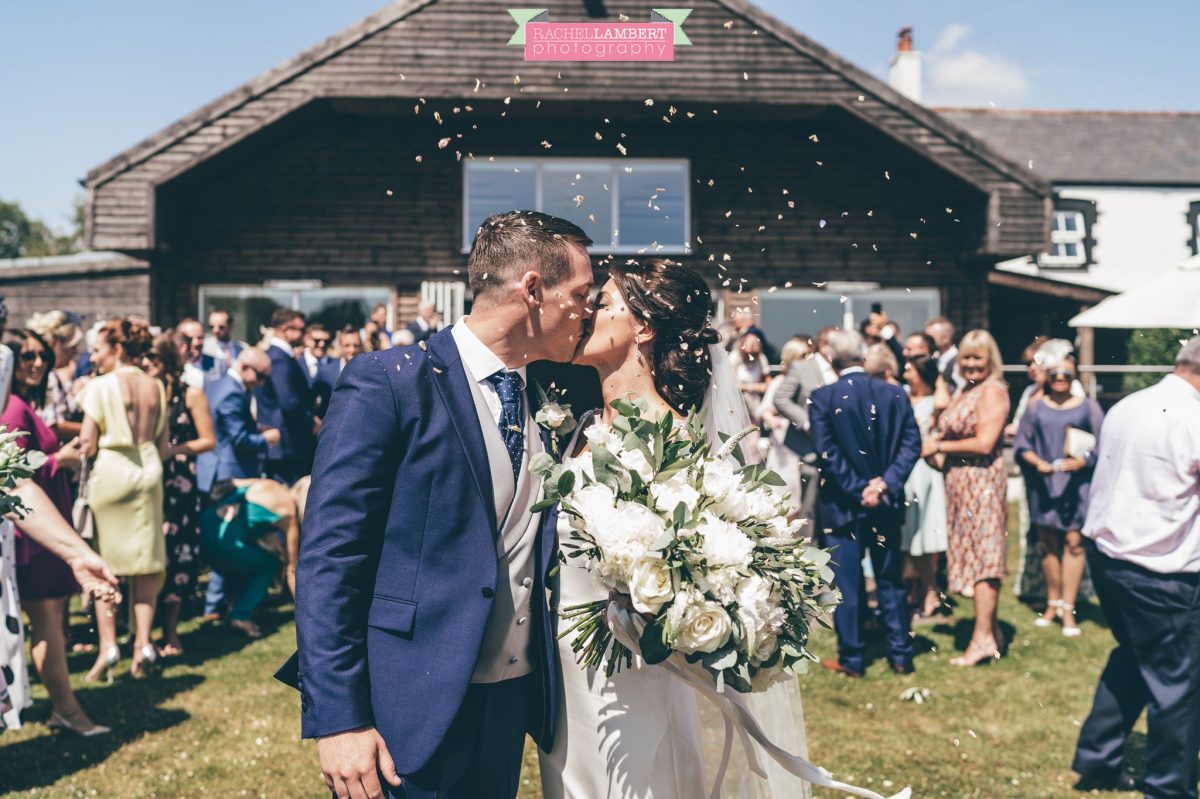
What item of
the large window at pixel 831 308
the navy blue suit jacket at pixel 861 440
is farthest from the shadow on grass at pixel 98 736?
the large window at pixel 831 308

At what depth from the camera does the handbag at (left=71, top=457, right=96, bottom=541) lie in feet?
22.6

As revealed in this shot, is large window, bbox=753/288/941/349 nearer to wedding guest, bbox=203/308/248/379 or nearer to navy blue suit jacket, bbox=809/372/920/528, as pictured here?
wedding guest, bbox=203/308/248/379

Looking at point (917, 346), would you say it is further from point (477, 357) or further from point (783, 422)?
point (477, 357)

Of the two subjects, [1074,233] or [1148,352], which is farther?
[1074,233]

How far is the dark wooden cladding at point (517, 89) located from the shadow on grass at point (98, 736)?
907 centimetres

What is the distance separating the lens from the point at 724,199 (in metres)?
16.2

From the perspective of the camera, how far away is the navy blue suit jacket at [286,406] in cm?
841

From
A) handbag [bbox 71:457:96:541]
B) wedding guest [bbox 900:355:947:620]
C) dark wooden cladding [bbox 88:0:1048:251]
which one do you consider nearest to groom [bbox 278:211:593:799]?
handbag [bbox 71:457:96:541]

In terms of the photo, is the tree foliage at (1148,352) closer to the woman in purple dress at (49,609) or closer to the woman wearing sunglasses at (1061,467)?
the woman wearing sunglasses at (1061,467)

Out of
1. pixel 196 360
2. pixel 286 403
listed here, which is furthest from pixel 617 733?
pixel 196 360

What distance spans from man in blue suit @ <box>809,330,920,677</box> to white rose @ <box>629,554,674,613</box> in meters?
4.37

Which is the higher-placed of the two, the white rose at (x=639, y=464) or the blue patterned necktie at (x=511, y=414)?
the blue patterned necktie at (x=511, y=414)

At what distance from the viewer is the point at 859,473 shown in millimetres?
6848

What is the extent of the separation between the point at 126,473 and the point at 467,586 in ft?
16.1
